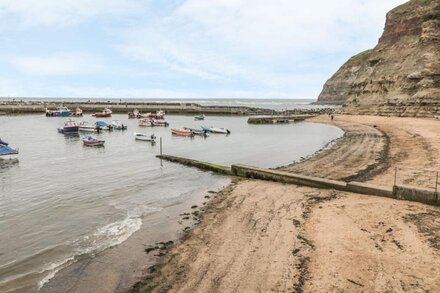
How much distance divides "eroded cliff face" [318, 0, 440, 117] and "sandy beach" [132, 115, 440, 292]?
53276 millimetres

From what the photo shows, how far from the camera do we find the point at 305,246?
12922mm

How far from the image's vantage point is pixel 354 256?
11.8 meters

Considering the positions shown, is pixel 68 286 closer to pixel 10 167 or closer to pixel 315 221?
pixel 315 221

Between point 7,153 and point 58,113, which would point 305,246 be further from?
point 58,113

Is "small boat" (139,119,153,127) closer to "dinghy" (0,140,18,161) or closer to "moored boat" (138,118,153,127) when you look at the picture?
"moored boat" (138,118,153,127)

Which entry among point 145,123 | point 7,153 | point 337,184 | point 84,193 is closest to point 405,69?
point 145,123

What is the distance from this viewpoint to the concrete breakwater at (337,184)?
1672cm

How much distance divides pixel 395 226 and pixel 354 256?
3.35 meters

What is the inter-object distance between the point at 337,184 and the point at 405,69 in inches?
2589

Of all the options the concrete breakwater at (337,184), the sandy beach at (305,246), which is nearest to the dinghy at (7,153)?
the concrete breakwater at (337,184)

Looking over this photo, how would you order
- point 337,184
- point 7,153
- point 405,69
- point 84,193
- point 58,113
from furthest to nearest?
point 58,113
point 405,69
point 7,153
point 84,193
point 337,184

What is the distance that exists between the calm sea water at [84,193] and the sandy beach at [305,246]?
3.82 metres

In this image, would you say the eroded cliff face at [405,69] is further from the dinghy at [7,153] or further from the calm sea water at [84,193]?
the dinghy at [7,153]

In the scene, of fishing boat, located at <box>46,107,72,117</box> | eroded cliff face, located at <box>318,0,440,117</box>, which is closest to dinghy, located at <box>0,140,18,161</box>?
eroded cliff face, located at <box>318,0,440,117</box>
